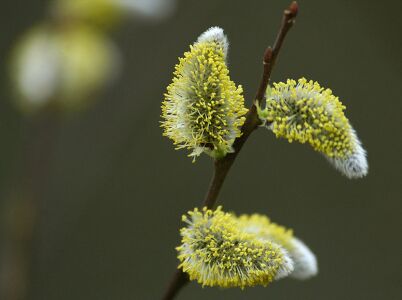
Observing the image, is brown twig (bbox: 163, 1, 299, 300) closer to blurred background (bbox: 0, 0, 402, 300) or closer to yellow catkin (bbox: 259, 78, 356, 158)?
yellow catkin (bbox: 259, 78, 356, 158)

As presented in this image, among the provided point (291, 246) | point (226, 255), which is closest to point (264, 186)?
point (291, 246)

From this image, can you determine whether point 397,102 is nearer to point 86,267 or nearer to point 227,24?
point 227,24

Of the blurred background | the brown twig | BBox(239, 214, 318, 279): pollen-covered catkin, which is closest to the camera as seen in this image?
the brown twig

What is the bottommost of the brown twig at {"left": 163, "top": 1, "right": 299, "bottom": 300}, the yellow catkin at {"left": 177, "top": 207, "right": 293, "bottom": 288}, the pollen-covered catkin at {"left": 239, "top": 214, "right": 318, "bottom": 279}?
the yellow catkin at {"left": 177, "top": 207, "right": 293, "bottom": 288}

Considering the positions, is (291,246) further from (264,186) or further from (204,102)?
(264,186)

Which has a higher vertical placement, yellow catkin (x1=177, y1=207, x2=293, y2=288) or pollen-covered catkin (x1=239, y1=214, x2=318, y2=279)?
pollen-covered catkin (x1=239, y1=214, x2=318, y2=279)

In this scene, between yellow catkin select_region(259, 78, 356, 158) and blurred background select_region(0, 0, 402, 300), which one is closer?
yellow catkin select_region(259, 78, 356, 158)

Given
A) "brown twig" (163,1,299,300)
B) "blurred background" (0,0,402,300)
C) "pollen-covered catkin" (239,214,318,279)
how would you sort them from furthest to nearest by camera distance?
"blurred background" (0,0,402,300) < "pollen-covered catkin" (239,214,318,279) < "brown twig" (163,1,299,300)

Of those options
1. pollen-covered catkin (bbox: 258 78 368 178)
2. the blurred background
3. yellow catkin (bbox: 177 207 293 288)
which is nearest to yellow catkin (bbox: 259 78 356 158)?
pollen-covered catkin (bbox: 258 78 368 178)
